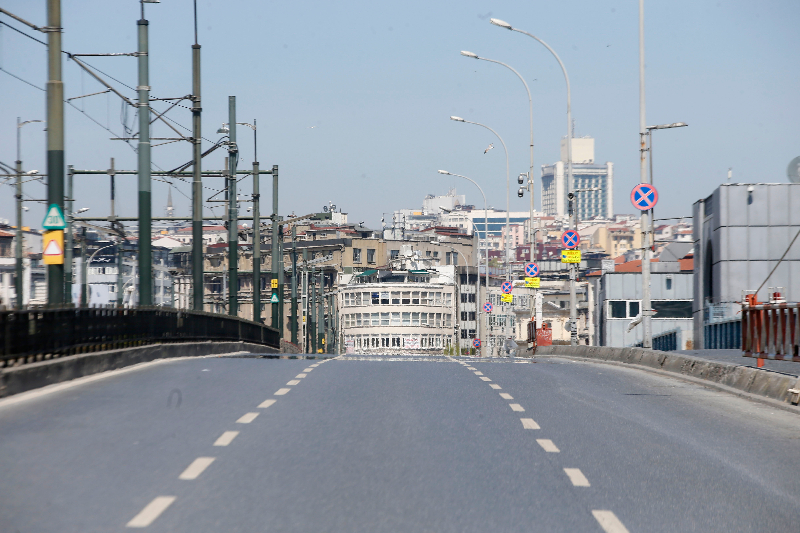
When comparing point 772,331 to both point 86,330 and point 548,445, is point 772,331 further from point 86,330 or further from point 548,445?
point 86,330

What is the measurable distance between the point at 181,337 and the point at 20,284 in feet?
39.0

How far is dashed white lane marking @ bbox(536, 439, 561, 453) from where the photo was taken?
10.7 meters

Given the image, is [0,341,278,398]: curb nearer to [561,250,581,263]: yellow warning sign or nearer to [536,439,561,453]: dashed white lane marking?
[536,439,561,453]: dashed white lane marking

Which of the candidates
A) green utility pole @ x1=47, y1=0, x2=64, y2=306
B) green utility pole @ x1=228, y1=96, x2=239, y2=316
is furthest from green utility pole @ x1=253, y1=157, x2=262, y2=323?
green utility pole @ x1=47, y1=0, x2=64, y2=306

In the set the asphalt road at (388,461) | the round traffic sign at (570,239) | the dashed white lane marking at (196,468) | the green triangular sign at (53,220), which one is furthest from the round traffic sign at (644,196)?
the dashed white lane marking at (196,468)

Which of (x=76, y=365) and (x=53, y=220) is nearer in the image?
(x=76, y=365)

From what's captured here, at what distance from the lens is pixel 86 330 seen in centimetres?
1936

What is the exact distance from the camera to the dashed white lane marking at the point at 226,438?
10.8 meters

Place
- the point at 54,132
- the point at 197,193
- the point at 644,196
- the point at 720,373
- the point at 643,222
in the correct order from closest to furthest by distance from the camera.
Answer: the point at 720,373, the point at 54,132, the point at 644,196, the point at 643,222, the point at 197,193

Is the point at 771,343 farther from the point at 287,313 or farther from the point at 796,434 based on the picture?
the point at 287,313

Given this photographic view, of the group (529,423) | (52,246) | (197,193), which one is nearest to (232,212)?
(197,193)

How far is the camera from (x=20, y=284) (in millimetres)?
38500

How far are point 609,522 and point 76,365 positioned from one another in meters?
12.5

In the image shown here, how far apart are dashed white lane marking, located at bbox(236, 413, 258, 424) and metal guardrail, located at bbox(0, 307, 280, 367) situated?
4073 mm
